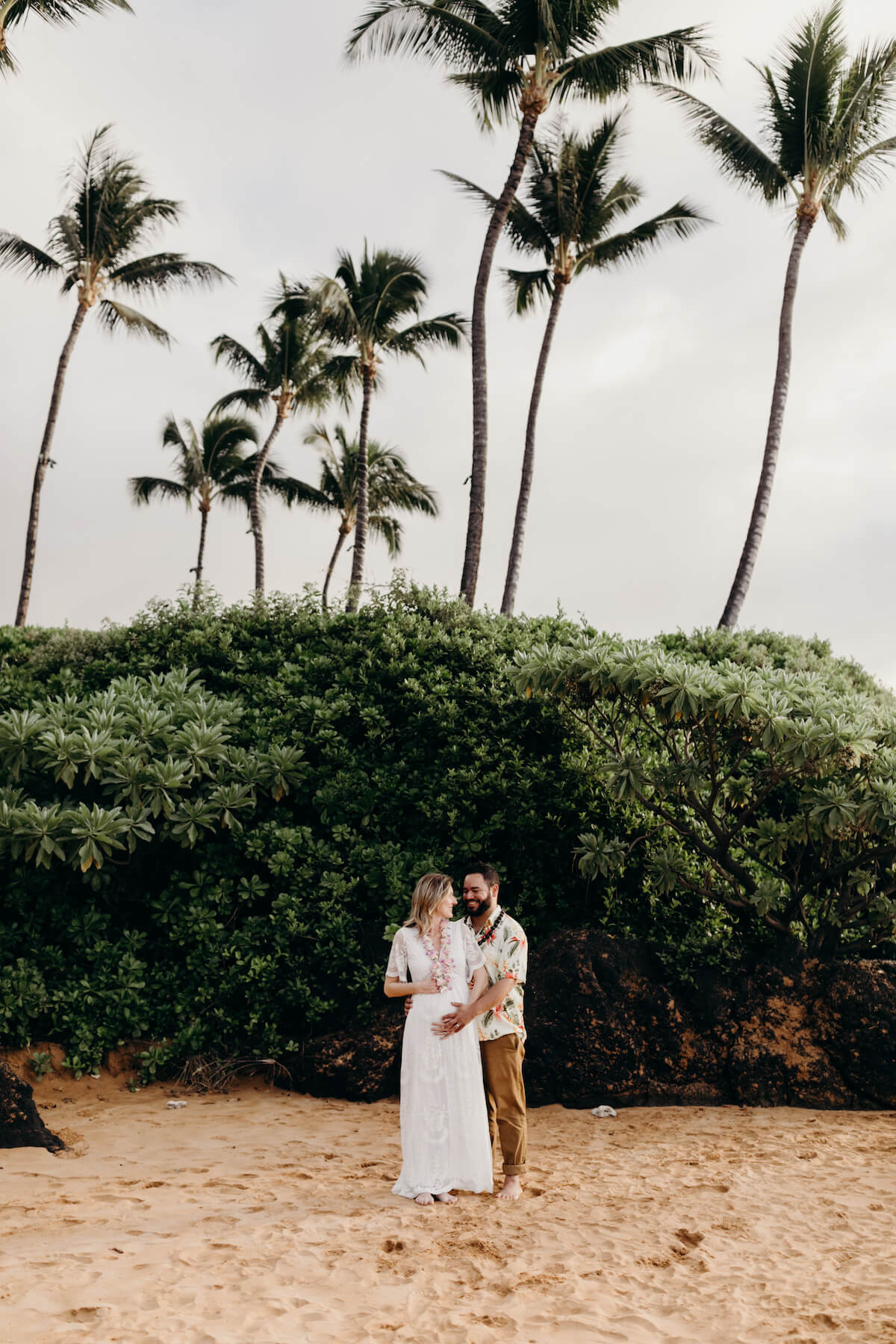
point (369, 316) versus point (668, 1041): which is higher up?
point (369, 316)

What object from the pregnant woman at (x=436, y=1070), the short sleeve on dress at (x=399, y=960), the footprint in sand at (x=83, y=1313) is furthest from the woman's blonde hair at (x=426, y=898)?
the footprint in sand at (x=83, y=1313)

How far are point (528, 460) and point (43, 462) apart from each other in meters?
12.1

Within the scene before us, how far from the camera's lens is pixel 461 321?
25875 millimetres

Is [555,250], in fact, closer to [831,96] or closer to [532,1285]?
[831,96]

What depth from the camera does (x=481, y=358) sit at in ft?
54.3

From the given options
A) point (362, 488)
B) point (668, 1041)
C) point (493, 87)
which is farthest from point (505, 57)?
point (668, 1041)

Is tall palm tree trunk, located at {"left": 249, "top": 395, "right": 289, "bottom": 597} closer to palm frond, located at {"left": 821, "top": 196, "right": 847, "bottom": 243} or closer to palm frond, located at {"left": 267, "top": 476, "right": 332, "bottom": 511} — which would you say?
palm frond, located at {"left": 267, "top": 476, "right": 332, "bottom": 511}

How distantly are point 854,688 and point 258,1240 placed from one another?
13.3m

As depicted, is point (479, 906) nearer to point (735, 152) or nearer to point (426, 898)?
point (426, 898)

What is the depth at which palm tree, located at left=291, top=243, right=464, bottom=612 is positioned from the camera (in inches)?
943

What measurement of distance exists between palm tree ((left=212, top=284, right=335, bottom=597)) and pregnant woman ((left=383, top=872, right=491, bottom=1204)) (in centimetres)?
2600

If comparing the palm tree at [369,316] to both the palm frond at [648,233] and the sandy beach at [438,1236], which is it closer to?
the palm frond at [648,233]

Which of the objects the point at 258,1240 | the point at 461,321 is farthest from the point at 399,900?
the point at 461,321

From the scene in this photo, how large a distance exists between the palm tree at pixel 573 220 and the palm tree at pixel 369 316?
3.68 m
